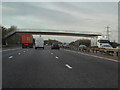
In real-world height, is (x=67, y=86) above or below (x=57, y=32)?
below

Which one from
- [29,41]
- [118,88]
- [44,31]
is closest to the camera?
[118,88]

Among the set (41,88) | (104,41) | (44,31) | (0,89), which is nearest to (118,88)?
(41,88)

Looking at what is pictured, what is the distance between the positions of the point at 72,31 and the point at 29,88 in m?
61.6

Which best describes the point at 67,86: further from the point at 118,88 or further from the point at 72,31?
the point at 72,31

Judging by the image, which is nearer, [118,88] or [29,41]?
[118,88]

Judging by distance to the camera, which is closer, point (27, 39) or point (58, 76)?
point (58, 76)

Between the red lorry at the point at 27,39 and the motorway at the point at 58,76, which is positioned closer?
the motorway at the point at 58,76

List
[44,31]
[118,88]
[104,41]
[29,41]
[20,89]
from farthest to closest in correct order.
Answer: [44,31] < [29,41] < [104,41] < [118,88] < [20,89]

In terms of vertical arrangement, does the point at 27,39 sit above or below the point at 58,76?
above

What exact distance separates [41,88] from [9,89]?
1.07m

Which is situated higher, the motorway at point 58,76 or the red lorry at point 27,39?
the red lorry at point 27,39

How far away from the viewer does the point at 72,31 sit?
68.2m

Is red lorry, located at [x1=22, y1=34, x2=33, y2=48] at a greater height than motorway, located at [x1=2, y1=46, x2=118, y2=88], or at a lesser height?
greater

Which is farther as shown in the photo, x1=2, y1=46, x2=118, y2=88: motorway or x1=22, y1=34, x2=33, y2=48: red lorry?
x1=22, y1=34, x2=33, y2=48: red lorry
